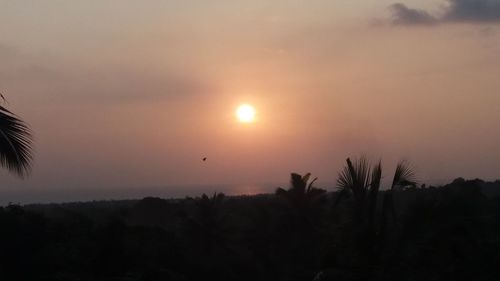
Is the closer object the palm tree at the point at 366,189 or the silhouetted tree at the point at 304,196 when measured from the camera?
the palm tree at the point at 366,189

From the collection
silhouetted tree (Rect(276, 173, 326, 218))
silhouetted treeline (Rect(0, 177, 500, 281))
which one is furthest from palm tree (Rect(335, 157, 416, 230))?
silhouetted tree (Rect(276, 173, 326, 218))

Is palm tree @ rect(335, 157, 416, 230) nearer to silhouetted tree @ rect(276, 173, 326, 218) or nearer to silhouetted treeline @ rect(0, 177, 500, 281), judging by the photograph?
silhouetted treeline @ rect(0, 177, 500, 281)

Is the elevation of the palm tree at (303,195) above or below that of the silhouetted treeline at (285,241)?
above

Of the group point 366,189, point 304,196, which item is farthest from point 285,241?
point 366,189

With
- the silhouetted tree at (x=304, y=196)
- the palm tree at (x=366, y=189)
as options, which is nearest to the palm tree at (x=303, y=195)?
the silhouetted tree at (x=304, y=196)

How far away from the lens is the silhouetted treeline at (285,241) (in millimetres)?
13195

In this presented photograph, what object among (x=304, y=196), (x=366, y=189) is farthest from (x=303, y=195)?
(x=366, y=189)

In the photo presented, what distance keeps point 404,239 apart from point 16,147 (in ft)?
25.9

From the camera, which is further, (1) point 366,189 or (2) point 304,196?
(2) point 304,196

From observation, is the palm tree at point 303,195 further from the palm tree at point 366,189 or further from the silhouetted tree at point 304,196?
the palm tree at point 366,189

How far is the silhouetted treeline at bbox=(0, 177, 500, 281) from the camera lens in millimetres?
13195

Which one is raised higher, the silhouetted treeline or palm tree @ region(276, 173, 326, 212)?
palm tree @ region(276, 173, 326, 212)

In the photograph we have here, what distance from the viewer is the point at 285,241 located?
42.1 metres

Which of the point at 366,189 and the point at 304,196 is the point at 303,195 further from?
the point at 366,189
